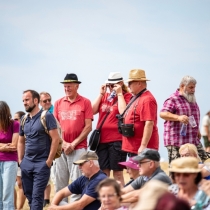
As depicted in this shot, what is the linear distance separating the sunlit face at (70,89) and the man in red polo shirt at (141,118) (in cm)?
98

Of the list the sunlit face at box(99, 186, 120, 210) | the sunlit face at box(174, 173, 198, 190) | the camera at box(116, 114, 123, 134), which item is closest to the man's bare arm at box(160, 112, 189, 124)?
the camera at box(116, 114, 123, 134)

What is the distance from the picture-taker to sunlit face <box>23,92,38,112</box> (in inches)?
339

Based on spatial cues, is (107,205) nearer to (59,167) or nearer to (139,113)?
(139,113)

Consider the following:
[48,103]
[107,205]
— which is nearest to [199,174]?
[107,205]

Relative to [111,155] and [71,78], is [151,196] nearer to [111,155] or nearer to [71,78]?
[111,155]

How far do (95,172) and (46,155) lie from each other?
106 centimetres

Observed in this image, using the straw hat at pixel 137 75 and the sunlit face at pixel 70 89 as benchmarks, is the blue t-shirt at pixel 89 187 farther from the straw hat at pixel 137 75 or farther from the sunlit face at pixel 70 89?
the sunlit face at pixel 70 89

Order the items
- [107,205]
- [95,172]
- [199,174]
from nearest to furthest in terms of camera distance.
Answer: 1. [199,174]
2. [107,205]
3. [95,172]

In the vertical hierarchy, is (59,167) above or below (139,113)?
below

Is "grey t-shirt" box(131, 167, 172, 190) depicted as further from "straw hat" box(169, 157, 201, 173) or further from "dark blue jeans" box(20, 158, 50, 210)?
"dark blue jeans" box(20, 158, 50, 210)

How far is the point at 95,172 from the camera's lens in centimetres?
779

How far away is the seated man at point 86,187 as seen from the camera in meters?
7.67

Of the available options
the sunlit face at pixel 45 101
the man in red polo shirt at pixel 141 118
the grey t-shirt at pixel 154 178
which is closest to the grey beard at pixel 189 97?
the man in red polo shirt at pixel 141 118

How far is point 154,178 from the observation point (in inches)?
263
